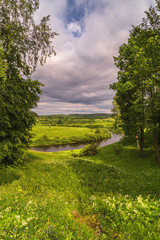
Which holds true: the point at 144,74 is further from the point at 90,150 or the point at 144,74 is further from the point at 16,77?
the point at 90,150

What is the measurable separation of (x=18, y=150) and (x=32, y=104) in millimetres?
4776

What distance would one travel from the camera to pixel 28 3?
685cm

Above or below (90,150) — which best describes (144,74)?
above

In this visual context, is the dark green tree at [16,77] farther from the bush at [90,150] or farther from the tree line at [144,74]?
the bush at [90,150]

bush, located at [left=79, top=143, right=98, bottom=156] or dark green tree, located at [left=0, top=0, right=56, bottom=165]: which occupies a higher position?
dark green tree, located at [left=0, top=0, right=56, bottom=165]

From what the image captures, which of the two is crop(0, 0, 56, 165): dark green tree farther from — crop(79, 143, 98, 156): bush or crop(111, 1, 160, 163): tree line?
crop(79, 143, 98, 156): bush

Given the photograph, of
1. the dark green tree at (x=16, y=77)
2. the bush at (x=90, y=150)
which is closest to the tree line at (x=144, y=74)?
the dark green tree at (x=16, y=77)

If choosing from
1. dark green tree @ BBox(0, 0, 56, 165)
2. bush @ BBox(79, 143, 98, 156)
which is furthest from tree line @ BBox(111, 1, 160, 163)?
bush @ BBox(79, 143, 98, 156)

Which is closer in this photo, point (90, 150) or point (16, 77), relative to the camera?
point (16, 77)

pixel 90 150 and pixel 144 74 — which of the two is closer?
pixel 144 74

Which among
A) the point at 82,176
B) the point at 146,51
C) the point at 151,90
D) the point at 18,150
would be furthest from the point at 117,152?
the point at 18,150

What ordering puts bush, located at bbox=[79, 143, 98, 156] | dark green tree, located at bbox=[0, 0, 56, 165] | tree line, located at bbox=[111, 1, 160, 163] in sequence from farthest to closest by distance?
bush, located at bbox=[79, 143, 98, 156]
tree line, located at bbox=[111, 1, 160, 163]
dark green tree, located at bbox=[0, 0, 56, 165]

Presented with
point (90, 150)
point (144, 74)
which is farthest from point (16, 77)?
point (90, 150)

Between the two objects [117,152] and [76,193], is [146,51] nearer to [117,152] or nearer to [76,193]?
[76,193]
